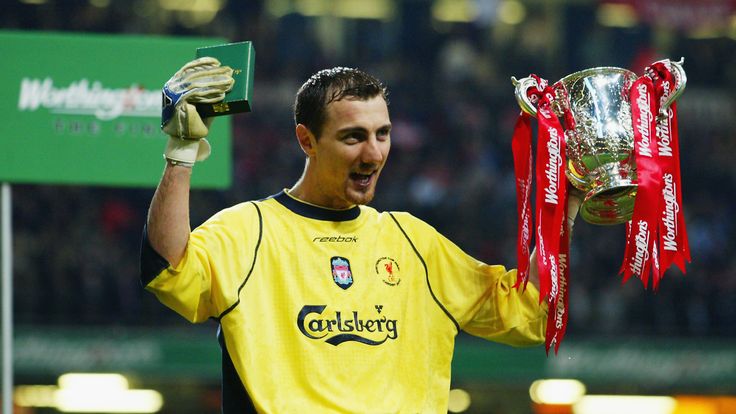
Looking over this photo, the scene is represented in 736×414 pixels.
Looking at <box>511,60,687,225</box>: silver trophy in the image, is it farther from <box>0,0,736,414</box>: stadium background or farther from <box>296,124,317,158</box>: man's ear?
<box>0,0,736,414</box>: stadium background

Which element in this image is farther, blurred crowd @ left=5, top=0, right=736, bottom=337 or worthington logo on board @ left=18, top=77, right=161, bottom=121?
blurred crowd @ left=5, top=0, right=736, bottom=337

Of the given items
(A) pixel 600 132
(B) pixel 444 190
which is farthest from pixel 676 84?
(B) pixel 444 190

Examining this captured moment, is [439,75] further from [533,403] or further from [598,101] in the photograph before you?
[598,101]

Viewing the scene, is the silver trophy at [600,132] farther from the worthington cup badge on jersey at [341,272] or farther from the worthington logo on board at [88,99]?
the worthington logo on board at [88,99]

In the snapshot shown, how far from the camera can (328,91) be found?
3.35 meters

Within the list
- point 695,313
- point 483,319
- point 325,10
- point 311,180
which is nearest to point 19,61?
point 311,180

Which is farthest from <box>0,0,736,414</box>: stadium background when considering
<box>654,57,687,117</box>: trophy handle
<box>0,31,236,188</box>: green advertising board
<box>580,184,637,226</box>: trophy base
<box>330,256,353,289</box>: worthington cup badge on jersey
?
<box>654,57,687,117</box>: trophy handle

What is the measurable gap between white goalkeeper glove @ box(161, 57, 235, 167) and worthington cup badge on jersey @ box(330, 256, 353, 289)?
525mm

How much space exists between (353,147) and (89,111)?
1.90 m

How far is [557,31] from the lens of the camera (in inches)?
651

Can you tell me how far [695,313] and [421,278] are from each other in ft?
31.6

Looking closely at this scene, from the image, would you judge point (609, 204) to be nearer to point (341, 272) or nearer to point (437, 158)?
point (341, 272)

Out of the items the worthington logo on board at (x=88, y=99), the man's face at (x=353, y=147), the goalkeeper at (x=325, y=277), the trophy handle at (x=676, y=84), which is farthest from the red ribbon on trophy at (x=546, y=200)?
the worthington logo on board at (x=88, y=99)

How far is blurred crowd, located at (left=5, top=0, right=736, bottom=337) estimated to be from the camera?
12.0m
